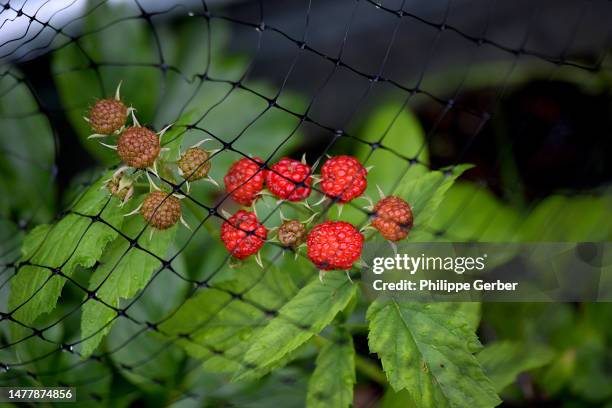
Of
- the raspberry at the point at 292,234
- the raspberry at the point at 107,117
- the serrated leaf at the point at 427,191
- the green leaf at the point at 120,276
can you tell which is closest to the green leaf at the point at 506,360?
the serrated leaf at the point at 427,191

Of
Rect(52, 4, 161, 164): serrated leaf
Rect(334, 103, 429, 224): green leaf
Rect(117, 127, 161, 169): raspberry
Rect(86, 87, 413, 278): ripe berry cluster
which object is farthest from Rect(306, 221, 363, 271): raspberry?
Rect(52, 4, 161, 164): serrated leaf

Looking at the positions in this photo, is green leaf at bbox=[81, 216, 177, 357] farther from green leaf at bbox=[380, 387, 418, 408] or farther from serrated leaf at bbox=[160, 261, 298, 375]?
green leaf at bbox=[380, 387, 418, 408]

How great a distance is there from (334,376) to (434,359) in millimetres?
175

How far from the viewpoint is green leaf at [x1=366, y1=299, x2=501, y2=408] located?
94 cm

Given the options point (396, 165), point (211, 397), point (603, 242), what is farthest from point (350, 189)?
point (603, 242)

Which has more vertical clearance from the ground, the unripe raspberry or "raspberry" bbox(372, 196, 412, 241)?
the unripe raspberry

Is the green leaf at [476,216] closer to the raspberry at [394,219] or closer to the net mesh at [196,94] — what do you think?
the net mesh at [196,94]

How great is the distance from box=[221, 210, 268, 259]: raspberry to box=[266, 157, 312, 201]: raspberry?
0.17 feet

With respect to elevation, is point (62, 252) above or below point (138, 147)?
below

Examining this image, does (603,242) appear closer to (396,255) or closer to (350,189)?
(396,255)

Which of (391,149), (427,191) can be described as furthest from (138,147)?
(391,149)

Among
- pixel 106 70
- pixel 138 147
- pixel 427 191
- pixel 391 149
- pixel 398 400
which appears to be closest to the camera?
pixel 138 147

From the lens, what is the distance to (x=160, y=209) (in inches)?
35.3

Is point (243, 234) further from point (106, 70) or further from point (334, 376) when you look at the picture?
point (106, 70)
